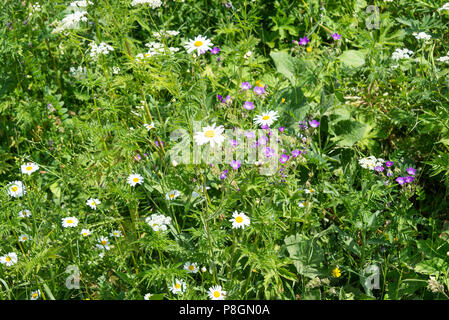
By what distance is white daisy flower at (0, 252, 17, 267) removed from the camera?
2120mm

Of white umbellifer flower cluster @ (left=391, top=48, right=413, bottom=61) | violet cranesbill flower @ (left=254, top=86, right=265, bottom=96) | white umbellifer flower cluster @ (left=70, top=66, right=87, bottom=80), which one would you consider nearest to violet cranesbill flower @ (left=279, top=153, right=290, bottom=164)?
violet cranesbill flower @ (left=254, top=86, right=265, bottom=96)

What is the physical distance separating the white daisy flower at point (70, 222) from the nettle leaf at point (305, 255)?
0.98 m

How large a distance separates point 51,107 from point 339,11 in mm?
2023

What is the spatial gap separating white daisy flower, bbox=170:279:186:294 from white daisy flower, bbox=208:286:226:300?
0.36 ft

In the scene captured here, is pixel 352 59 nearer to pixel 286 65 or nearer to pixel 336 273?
pixel 286 65

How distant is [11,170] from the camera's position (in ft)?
9.34

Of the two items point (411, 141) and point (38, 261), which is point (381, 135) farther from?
point (38, 261)

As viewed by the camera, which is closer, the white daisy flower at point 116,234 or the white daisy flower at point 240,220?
the white daisy flower at point 240,220

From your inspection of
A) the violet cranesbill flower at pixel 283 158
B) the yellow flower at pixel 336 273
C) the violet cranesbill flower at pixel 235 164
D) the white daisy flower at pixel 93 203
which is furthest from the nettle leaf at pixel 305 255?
the white daisy flower at pixel 93 203

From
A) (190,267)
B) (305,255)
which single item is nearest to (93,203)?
(190,267)

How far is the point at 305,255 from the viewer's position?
2240 millimetres

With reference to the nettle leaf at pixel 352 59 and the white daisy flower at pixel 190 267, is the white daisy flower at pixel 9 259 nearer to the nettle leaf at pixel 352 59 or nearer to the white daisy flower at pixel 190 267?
the white daisy flower at pixel 190 267

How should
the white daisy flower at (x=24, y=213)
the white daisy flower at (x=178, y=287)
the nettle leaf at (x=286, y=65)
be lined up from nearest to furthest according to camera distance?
1. the white daisy flower at (x=178, y=287)
2. the white daisy flower at (x=24, y=213)
3. the nettle leaf at (x=286, y=65)

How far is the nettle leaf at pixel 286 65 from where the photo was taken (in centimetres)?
285
